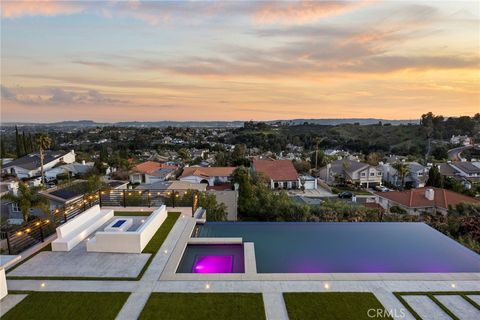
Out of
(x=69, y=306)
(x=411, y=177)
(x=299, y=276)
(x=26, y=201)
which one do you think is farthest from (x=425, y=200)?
(x=26, y=201)

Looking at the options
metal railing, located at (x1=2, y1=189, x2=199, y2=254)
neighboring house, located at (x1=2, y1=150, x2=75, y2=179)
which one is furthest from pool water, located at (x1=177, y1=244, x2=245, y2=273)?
neighboring house, located at (x1=2, y1=150, x2=75, y2=179)

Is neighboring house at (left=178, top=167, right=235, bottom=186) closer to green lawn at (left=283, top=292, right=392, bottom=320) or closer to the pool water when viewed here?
the pool water

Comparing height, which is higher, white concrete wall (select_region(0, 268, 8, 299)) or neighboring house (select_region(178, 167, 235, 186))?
white concrete wall (select_region(0, 268, 8, 299))

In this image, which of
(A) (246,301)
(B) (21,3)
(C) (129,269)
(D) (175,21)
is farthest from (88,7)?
A: (A) (246,301)

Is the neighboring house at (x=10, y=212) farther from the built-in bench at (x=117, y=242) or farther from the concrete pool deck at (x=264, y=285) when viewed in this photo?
the concrete pool deck at (x=264, y=285)

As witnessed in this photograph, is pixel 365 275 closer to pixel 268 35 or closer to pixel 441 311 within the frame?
pixel 441 311

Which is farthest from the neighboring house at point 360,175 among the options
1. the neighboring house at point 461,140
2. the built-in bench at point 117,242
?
the neighboring house at point 461,140

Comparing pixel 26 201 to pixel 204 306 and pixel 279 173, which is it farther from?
pixel 279 173
